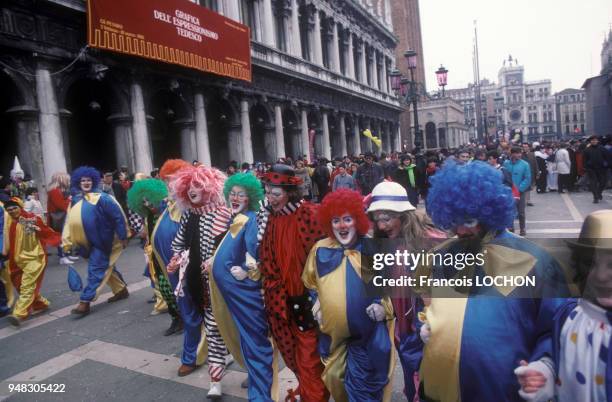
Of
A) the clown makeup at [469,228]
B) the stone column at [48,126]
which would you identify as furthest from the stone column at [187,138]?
the clown makeup at [469,228]

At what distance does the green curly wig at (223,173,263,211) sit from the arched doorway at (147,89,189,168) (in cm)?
1246

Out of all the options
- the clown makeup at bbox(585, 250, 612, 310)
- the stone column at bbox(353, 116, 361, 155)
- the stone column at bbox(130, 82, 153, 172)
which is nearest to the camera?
the clown makeup at bbox(585, 250, 612, 310)

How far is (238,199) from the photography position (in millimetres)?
3549

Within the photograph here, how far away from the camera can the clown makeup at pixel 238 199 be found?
355 centimetres

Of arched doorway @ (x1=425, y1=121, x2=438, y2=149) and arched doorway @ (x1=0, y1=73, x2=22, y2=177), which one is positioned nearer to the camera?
arched doorway @ (x1=0, y1=73, x2=22, y2=177)

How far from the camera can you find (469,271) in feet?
6.51

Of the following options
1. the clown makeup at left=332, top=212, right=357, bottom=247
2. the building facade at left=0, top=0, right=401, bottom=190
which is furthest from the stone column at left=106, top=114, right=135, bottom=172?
the clown makeup at left=332, top=212, right=357, bottom=247

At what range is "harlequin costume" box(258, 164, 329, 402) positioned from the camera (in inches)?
119

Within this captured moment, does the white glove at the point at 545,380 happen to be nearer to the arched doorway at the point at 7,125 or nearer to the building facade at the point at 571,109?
the arched doorway at the point at 7,125

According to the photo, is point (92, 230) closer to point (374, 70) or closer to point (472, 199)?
point (472, 199)

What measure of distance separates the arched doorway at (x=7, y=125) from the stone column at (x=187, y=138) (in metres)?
5.44

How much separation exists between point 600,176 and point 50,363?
518 inches

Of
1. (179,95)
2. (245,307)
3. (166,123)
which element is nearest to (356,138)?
(166,123)

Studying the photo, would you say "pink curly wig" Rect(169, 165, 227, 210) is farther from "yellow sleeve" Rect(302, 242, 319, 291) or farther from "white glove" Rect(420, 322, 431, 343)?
"white glove" Rect(420, 322, 431, 343)
